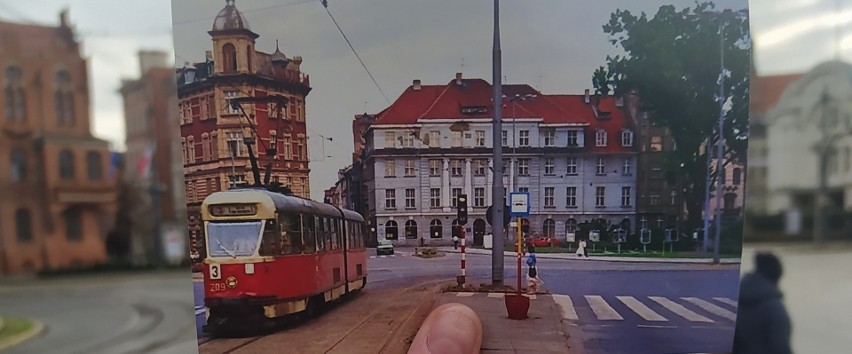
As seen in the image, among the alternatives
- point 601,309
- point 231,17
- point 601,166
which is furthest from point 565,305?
point 231,17

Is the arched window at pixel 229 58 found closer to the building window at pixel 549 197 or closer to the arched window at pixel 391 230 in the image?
the arched window at pixel 391 230

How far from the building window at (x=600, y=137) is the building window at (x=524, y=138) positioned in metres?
0.22

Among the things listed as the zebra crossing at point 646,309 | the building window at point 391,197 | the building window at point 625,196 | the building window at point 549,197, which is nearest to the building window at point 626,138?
the building window at point 625,196

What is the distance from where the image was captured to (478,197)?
1.40m

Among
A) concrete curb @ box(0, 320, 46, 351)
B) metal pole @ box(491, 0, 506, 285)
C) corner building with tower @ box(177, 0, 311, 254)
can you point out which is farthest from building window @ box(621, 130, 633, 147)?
concrete curb @ box(0, 320, 46, 351)

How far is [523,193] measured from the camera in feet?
4.58

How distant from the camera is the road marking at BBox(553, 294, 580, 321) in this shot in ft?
4.80

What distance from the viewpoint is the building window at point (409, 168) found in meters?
→ 1.39

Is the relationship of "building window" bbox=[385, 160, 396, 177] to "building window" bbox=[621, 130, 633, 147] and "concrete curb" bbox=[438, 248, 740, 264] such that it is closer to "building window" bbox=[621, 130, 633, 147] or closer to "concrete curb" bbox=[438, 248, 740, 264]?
"concrete curb" bbox=[438, 248, 740, 264]

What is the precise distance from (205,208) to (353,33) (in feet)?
2.20

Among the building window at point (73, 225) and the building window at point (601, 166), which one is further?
the building window at point (601, 166)

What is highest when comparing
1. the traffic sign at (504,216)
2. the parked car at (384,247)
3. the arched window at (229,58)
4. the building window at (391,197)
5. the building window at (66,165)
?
the arched window at (229,58)

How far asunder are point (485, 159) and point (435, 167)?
0.16 metres

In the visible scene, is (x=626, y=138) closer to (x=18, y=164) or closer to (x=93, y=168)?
(x=93, y=168)
